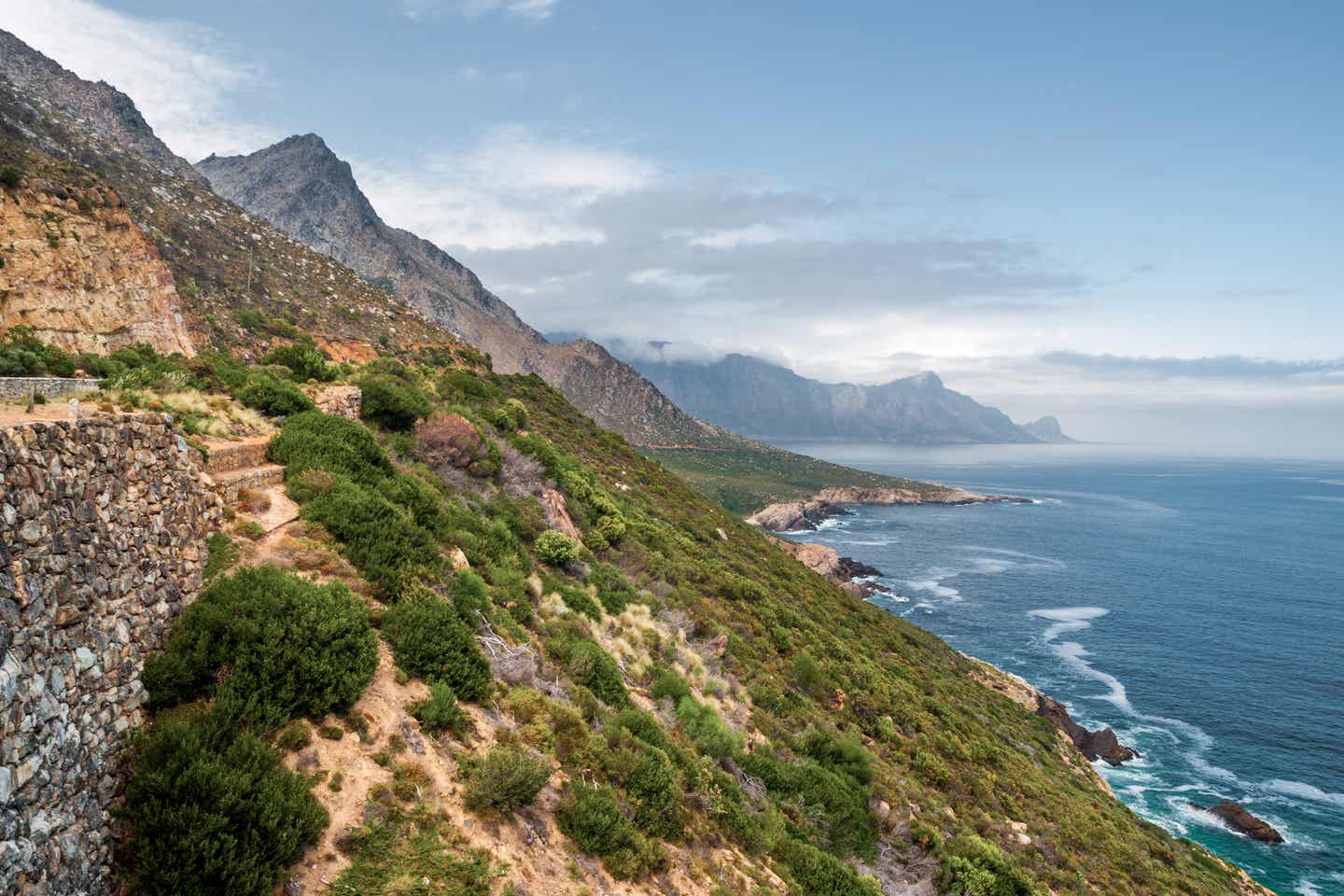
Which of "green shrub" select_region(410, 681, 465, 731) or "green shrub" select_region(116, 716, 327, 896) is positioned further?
"green shrub" select_region(410, 681, 465, 731)

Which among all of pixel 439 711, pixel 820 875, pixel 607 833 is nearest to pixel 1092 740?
pixel 820 875

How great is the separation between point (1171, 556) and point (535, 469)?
117m

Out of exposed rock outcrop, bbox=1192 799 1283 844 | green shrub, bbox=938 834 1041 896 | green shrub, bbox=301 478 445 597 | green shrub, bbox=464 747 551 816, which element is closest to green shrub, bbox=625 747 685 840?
green shrub, bbox=464 747 551 816

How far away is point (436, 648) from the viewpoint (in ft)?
34.0

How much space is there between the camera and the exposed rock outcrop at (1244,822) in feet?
108

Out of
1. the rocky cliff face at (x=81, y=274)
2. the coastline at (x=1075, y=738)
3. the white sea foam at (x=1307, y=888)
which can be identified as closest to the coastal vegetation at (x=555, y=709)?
the coastline at (x=1075, y=738)

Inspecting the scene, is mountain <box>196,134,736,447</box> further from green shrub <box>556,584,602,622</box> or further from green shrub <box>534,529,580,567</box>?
green shrub <box>556,584,602,622</box>

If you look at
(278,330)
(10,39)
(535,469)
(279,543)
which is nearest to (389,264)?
(10,39)

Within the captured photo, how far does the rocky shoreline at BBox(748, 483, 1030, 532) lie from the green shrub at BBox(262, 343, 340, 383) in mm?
102569

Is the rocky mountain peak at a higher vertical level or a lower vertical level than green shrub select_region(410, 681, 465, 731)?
higher

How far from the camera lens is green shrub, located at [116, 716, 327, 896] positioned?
6.20 m

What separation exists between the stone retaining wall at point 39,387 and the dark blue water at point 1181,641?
47597 millimetres

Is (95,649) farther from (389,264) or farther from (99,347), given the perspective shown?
(389,264)

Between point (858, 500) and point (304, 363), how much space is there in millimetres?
155584
